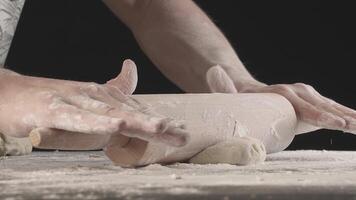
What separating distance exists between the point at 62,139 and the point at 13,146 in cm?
99

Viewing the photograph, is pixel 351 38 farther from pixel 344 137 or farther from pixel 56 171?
pixel 56 171

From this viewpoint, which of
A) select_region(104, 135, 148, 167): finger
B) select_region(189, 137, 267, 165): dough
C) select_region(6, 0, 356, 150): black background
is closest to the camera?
select_region(104, 135, 148, 167): finger

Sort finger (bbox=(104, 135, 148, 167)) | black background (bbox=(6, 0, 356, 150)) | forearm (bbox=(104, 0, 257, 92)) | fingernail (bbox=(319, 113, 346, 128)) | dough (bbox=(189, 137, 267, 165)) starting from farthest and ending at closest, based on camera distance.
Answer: black background (bbox=(6, 0, 356, 150)) < forearm (bbox=(104, 0, 257, 92)) < fingernail (bbox=(319, 113, 346, 128)) < dough (bbox=(189, 137, 267, 165)) < finger (bbox=(104, 135, 148, 167))

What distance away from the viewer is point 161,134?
1.28 metres

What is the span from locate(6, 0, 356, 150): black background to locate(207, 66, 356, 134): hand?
1.12m

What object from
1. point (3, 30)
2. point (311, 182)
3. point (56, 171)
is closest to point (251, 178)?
point (311, 182)

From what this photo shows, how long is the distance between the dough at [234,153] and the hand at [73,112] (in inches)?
14.9

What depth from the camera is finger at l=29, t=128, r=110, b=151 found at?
50.6 inches

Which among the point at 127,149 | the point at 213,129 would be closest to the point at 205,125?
the point at 213,129

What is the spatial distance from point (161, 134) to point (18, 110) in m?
0.30

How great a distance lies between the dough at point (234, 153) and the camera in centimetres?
170

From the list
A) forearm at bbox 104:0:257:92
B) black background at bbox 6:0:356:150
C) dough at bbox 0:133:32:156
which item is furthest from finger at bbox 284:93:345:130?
black background at bbox 6:0:356:150

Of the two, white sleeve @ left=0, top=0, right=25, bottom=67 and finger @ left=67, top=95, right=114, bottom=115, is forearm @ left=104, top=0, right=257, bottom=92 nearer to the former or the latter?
white sleeve @ left=0, top=0, right=25, bottom=67

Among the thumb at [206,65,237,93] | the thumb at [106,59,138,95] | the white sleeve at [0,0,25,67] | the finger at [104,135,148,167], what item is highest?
the thumb at [106,59,138,95]
